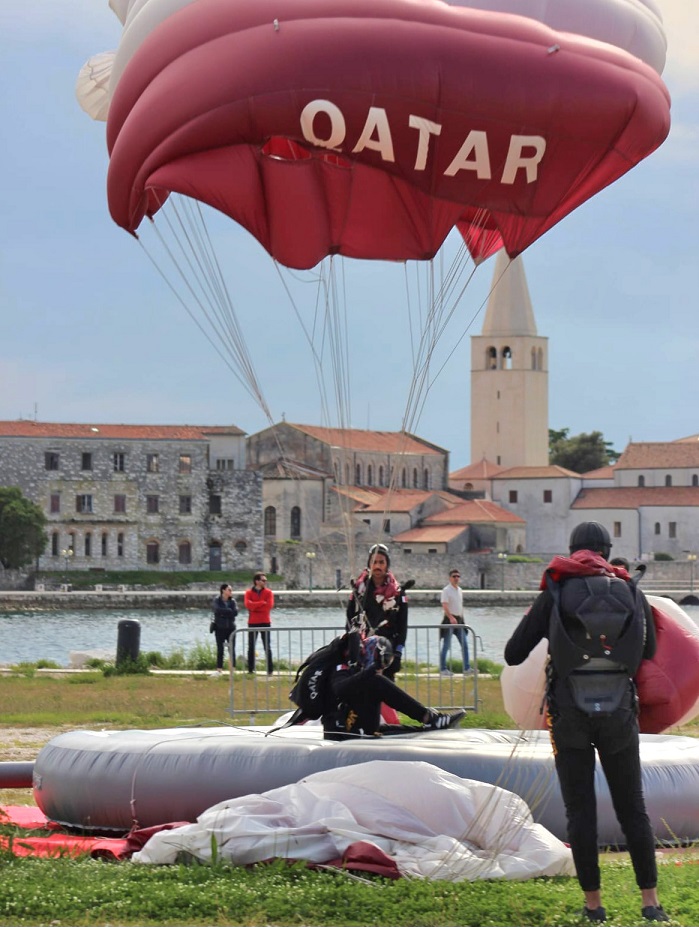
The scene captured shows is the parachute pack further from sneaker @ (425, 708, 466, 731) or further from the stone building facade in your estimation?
the stone building facade

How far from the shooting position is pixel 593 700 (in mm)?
5340

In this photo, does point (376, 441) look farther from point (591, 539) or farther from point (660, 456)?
point (591, 539)

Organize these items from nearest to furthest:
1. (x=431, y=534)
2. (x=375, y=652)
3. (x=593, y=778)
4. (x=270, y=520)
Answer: (x=593, y=778)
(x=375, y=652)
(x=270, y=520)
(x=431, y=534)

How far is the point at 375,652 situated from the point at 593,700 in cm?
290

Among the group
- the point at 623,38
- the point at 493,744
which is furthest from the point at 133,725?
the point at 623,38

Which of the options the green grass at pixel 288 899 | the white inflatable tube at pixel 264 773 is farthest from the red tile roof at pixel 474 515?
the green grass at pixel 288 899

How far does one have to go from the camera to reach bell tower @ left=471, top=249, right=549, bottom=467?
362 feet

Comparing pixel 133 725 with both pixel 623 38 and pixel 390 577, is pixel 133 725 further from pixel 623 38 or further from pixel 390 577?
pixel 623 38

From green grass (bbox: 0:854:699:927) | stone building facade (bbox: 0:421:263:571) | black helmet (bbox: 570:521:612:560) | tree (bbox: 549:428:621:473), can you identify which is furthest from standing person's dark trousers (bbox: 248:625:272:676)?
tree (bbox: 549:428:621:473)

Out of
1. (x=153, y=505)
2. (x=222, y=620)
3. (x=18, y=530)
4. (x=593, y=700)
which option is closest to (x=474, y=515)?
(x=153, y=505)

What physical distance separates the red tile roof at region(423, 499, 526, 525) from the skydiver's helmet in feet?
266

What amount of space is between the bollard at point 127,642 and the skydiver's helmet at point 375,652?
35.0ft

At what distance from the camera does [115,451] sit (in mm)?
78312

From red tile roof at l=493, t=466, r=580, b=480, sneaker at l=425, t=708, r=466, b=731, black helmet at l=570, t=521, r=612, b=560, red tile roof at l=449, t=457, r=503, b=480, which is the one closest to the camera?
black helmet at l=570, t=521, r=612, b=560
